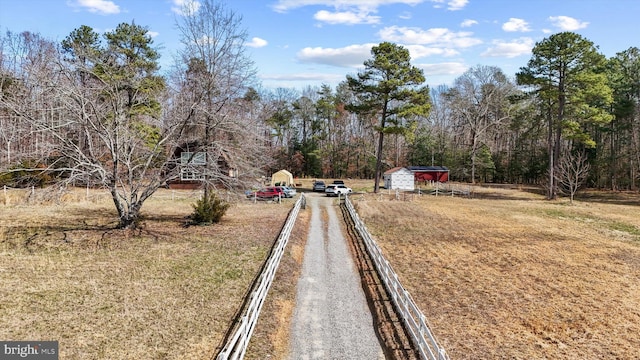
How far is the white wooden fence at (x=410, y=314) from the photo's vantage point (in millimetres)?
9480

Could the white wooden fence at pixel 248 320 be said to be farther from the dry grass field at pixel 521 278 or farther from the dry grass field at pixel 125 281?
the dry grass field at pixel 521 278

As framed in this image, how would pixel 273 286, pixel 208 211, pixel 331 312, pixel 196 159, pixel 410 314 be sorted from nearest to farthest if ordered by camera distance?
pixel 410 314
pixel 331 312
pixel 273 286
pixel 196 159
pixel 208 211

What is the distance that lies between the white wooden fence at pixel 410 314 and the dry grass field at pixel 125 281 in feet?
11.9

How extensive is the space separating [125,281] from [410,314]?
992cm

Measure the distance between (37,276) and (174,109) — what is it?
1100 cm

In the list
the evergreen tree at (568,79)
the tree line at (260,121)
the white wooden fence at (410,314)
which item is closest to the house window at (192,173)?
the tree line at (260,121)

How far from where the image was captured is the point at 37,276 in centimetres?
1478

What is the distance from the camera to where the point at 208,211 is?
25.7m

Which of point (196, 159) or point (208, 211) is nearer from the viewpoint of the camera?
point (196, 159)

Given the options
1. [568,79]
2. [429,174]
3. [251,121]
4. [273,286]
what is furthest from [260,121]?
[429,174]

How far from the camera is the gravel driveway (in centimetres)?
1045

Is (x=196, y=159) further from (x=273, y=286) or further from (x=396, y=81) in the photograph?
(x=396, y=81)

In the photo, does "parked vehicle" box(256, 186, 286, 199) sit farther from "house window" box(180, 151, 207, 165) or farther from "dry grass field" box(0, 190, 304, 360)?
"house window" box(180, 151, 207, 165)

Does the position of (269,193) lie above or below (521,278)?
above
